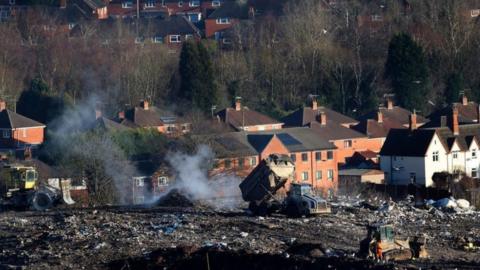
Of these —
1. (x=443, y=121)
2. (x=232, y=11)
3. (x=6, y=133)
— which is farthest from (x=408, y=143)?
(x=232, y=11)

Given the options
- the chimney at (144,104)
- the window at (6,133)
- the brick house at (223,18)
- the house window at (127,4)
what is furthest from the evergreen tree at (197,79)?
the house window at (127,4)

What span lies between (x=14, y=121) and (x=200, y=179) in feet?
49.4

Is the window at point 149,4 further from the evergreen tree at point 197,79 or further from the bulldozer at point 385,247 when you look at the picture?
the bulldozer at point 385,247

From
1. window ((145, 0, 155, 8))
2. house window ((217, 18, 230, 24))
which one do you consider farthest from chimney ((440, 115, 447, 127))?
window ((145, 0, 155, 8))

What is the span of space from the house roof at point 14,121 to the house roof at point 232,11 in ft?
94.0

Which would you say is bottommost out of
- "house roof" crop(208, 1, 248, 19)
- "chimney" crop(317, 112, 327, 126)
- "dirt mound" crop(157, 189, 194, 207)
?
"dirt mound" crop(157, 189, 194, 207)

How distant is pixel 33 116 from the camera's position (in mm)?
80375

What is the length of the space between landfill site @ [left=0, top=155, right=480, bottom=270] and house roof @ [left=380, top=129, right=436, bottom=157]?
1144 centimetres

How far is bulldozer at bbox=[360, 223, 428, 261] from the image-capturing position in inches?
1590

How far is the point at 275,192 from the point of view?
50.1m

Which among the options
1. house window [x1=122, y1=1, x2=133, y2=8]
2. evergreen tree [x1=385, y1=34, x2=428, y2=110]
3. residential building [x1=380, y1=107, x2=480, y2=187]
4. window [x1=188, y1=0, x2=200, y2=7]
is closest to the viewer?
residential building [x1=380, y1=107, x2=480, y2=187]

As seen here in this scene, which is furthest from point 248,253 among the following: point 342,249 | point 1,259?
point 1,259

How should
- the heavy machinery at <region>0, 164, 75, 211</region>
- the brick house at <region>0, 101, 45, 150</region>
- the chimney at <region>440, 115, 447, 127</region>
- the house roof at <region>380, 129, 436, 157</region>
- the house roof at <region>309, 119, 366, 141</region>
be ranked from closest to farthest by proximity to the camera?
the heavy machinery at <region>0, 164, 75, 211</region>
the house roof at <region>380, 129, 436, 157</region>
the chimney at <region>440, 115, 447, 127</region>
the house roof at <region>309, 119, 366, 141</region>
the brick house at <region>0, 101, 45, 150</region>

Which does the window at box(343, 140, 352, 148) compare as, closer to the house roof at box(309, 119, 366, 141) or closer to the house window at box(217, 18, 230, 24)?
the house roof at box(309, 119, 366, 141)
